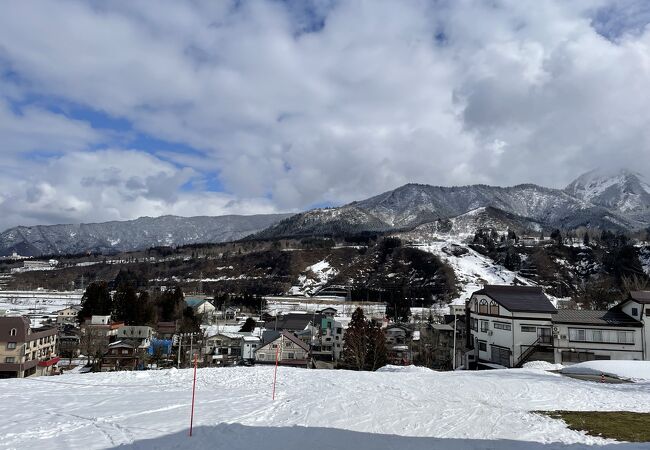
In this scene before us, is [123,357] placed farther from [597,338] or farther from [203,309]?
[203,309]

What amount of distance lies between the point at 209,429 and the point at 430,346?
43.5 meters

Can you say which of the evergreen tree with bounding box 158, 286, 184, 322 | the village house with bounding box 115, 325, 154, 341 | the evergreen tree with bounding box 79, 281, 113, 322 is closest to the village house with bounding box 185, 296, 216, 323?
the evergreen tree with bounding box 158, 286, 184, 322

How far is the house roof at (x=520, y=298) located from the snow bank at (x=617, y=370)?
9.55m

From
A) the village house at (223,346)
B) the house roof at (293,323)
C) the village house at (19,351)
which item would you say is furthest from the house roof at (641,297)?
the village house at (19,351)

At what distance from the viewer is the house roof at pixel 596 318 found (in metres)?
31.5

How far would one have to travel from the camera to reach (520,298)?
3488cm

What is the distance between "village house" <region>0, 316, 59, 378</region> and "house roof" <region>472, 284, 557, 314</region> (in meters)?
41.5

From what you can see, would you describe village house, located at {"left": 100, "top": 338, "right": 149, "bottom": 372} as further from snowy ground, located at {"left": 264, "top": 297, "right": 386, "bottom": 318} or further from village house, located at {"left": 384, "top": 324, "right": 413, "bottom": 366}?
snowy ground, located at {"left": 264, "top": 297, "right": 386, "bottom": 318}

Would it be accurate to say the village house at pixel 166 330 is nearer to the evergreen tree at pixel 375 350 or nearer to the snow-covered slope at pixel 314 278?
the evergreen tree at pixel 375 350

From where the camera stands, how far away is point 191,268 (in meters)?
197

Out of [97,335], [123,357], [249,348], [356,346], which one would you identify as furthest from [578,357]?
[97,335]

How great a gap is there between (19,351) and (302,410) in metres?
41.2

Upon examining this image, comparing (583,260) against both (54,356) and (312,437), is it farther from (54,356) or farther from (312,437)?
(312,437)

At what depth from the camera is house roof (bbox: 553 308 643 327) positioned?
31531 mm
